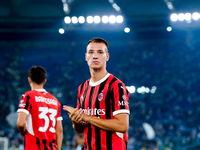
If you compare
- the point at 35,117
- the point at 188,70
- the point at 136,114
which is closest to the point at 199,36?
the point at 188,70

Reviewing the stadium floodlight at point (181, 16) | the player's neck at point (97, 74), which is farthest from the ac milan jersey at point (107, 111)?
the stadium floodlight at point (181, 16)

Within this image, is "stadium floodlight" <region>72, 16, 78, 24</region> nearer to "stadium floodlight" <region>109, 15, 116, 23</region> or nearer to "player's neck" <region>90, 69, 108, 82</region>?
"stadium floodlight" <region>109, 15, 116, 23</region>

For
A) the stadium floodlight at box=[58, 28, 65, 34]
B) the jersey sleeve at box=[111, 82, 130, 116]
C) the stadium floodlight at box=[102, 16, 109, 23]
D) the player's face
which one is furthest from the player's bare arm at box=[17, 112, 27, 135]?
the stadium floodlight at box=[58, 28, 65, 34]

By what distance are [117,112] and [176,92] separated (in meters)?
16.5

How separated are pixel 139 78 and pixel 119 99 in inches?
646

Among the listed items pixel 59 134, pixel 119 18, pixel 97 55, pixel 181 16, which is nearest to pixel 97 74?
pixel 97 55

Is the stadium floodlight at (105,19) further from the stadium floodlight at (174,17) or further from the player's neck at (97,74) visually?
the player's neck at (97,74)

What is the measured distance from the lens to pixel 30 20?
687 inches

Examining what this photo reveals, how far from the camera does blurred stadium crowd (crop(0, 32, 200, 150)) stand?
668 inches

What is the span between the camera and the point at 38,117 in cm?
366

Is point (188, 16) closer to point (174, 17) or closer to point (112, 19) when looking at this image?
point (174, 17)

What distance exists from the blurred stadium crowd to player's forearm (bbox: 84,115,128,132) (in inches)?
555

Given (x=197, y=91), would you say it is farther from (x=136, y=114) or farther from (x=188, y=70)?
(x=136, y=114)

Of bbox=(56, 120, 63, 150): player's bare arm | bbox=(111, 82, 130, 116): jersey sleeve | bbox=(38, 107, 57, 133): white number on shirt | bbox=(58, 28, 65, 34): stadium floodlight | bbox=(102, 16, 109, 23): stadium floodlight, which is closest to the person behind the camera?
bbox=(111, 82, 130, 116): jersey sleeve
